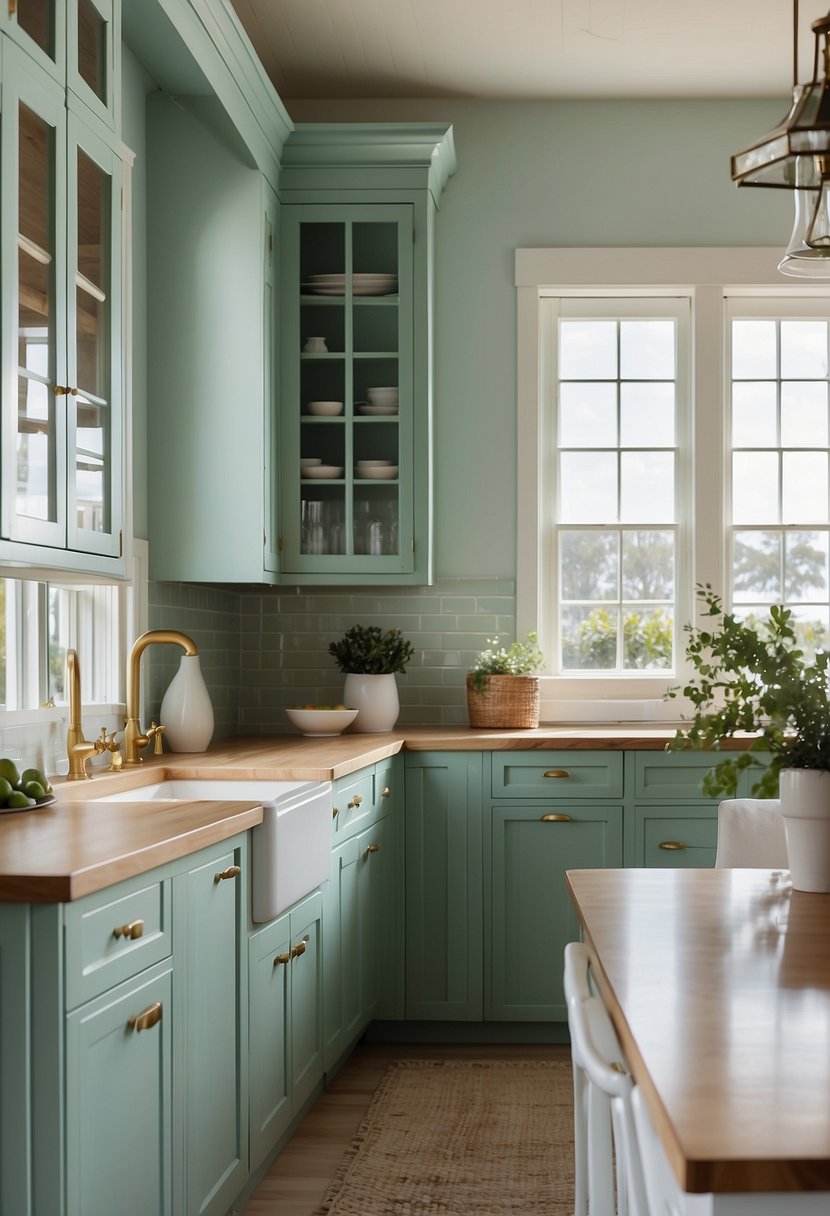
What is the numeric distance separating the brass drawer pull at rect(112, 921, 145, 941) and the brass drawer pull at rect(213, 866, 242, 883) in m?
0.37

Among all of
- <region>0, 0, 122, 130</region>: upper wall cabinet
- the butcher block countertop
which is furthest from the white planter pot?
<region>0, 0, 122, 130</region>: upper wall cabinet

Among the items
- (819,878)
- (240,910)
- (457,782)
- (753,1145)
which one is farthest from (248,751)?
(753,1145)

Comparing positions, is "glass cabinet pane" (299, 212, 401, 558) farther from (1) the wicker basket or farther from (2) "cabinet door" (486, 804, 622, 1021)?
A: (2) "cabinet door" (486, 804, 622, 1021)

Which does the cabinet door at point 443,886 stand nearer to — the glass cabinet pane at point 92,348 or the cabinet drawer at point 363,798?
the cabinet drawer at point 363,798

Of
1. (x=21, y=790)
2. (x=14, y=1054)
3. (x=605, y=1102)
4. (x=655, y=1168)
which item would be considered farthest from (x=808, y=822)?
(x=21, y=790)

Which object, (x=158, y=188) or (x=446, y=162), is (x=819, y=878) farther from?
(x=446, y=162)

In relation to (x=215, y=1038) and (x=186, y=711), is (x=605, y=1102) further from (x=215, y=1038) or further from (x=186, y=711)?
(x=186, y=711)

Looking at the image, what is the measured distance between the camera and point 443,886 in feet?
13.4

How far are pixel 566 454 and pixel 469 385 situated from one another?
0.46 meters

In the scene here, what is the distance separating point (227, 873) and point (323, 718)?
178 cm

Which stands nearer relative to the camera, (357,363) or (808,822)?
(808,822)

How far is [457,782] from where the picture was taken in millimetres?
4059

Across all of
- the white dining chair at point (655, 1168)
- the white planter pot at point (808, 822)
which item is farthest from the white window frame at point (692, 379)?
the white dining chair at point (655, 1168)

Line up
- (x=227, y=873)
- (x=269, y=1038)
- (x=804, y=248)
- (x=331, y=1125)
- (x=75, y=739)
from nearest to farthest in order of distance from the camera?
(x=804, y=248)
(x=227, y=873)
(x=269, y=1038)
(x=75, y=739)
(x=331, y=1125)
